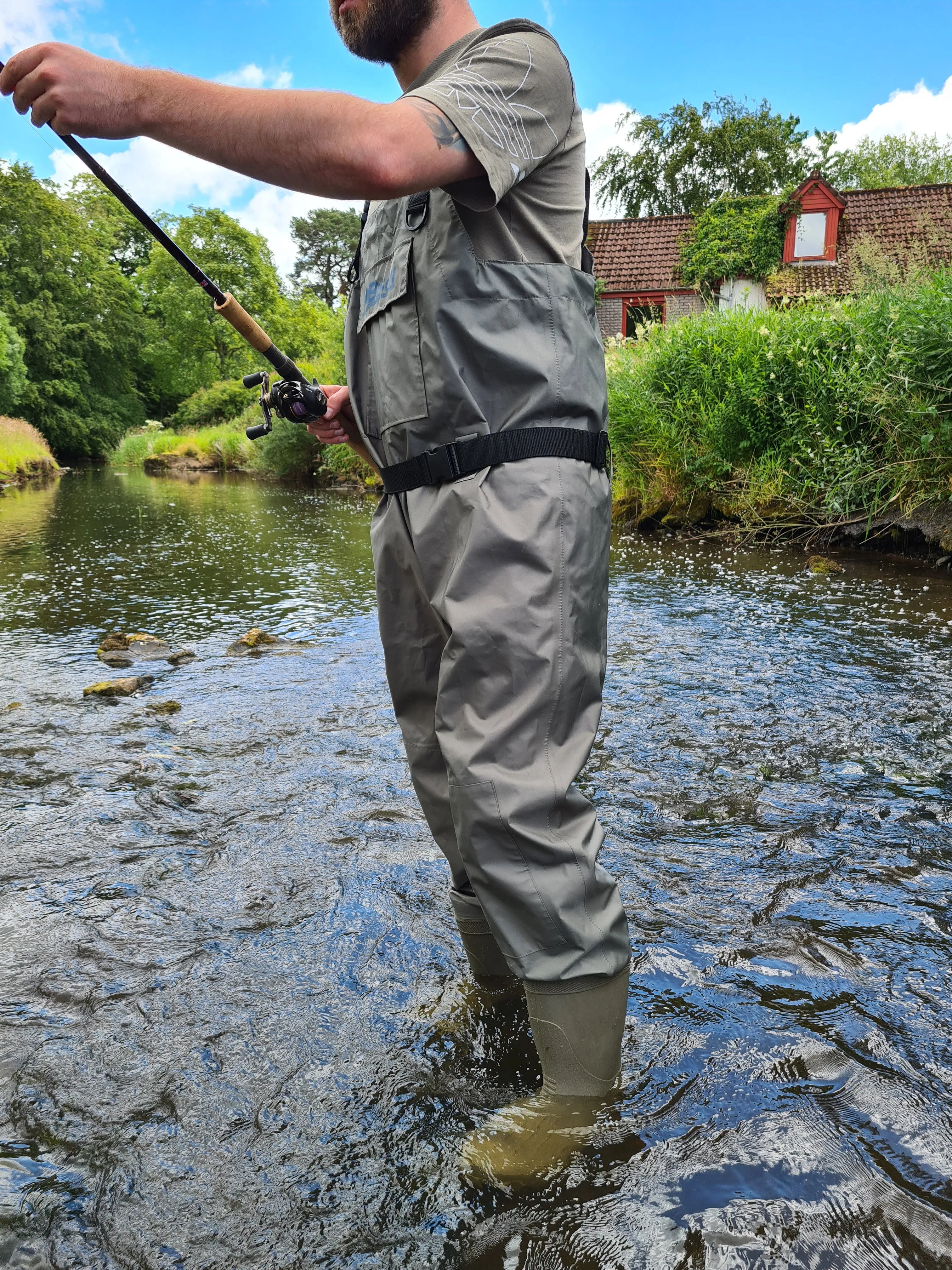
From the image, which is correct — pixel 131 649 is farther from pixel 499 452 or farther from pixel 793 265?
pixel 793 265

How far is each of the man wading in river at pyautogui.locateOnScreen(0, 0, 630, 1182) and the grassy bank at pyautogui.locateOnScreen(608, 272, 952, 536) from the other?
7.02 m

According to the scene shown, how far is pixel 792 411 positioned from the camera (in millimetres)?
9469

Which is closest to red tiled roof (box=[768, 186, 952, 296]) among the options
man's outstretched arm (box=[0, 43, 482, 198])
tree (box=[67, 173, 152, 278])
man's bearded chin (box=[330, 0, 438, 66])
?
man's bearded chin (box=[330, 0, 438, 66])

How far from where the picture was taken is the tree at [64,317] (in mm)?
39781

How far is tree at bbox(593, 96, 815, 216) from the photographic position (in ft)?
132

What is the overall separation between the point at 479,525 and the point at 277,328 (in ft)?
169

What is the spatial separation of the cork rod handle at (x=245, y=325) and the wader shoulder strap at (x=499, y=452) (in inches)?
45.7

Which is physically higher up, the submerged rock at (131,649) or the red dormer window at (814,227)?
the red dormer window at (814,227)

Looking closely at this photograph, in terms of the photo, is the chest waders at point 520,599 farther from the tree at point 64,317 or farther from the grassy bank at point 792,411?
the tree at point 64,317

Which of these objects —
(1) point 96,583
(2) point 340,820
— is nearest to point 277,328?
(1) point 96,583

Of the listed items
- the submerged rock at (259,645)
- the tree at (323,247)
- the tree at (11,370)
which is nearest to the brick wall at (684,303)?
the tree at (11,370)

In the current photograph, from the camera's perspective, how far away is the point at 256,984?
249 centimetres

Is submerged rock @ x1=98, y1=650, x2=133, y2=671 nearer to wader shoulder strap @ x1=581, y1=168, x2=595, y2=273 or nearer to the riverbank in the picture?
wader shoulder strap @ x1=581, y1=168, x2=595, y2=273

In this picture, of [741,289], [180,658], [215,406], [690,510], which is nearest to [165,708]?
[180,658]
